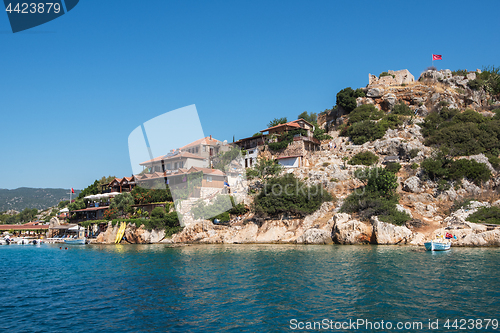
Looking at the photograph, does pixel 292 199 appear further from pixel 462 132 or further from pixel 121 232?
pixel 462 132

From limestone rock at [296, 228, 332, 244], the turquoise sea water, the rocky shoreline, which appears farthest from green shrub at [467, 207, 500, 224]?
limestone rock at [296, 228, 332, 244]

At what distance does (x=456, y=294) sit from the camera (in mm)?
14727

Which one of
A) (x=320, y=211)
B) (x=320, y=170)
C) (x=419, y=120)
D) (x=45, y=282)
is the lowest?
(x=45, y=282)

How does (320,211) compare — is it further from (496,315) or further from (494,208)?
(496,315)

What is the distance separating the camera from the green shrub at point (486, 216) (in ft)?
107

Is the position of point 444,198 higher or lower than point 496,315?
higher

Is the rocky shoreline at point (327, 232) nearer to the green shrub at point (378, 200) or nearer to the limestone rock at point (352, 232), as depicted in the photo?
the limestone rock at point (352, 232)

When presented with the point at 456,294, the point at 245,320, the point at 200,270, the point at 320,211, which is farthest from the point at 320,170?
the point at 245,320

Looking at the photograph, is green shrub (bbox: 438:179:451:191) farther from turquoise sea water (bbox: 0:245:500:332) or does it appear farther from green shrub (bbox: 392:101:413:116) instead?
green shrub (bbox: 392:101:413:116)

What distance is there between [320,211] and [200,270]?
22041 millimetres

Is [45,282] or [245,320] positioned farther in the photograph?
[45,282]

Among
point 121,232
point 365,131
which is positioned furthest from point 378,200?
point 121,232

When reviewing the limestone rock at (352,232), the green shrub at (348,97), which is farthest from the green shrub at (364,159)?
the green shrub at (348,97)

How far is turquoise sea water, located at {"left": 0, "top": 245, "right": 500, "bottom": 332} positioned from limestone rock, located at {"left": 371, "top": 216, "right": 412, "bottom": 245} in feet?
25.0
